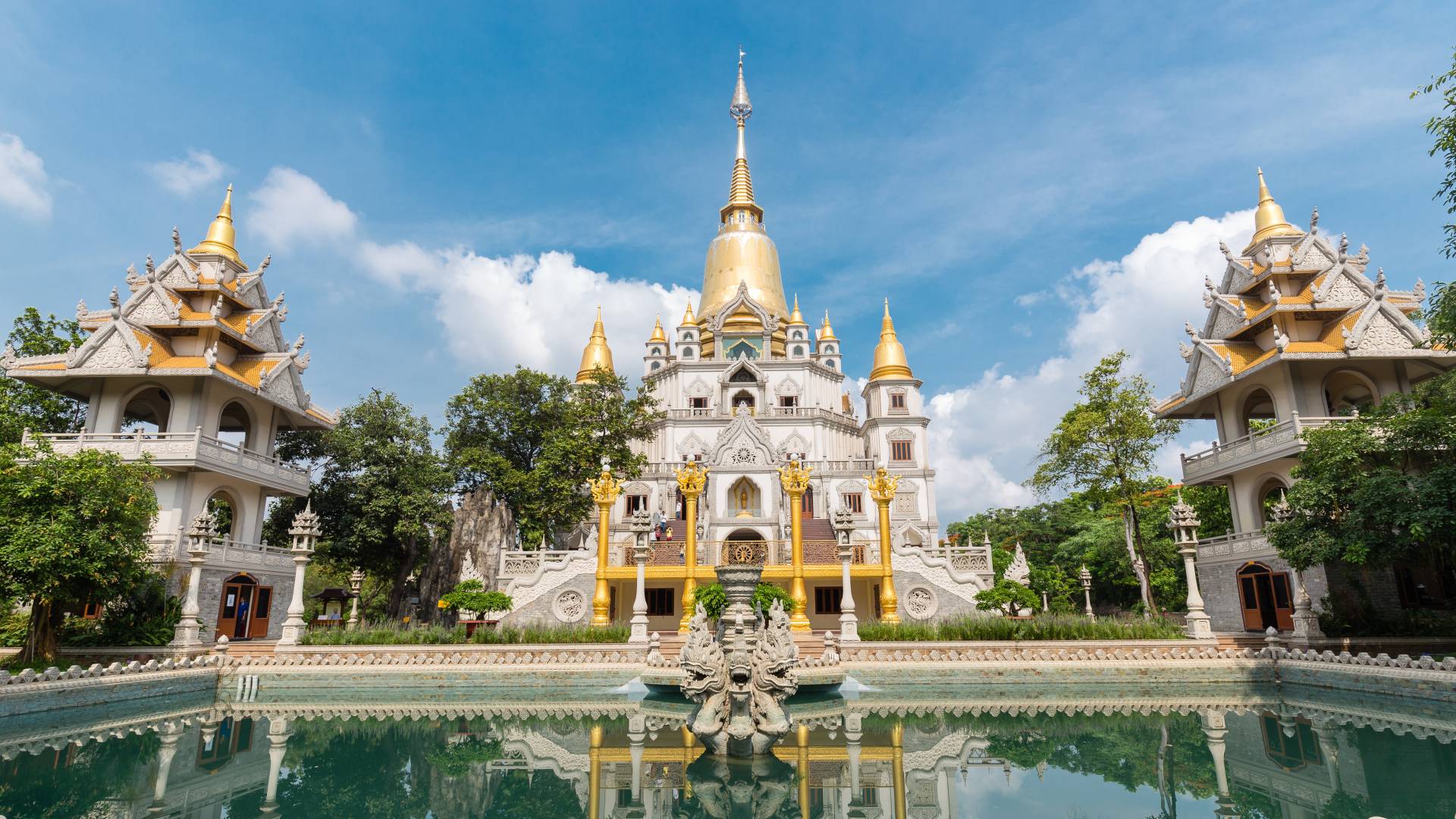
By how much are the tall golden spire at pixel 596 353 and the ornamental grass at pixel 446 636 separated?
2249 centimetres

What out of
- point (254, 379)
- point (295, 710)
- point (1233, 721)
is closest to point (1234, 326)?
point (1233, 721)

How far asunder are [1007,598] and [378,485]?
21.3 metres

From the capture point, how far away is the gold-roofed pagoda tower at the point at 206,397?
22531mm

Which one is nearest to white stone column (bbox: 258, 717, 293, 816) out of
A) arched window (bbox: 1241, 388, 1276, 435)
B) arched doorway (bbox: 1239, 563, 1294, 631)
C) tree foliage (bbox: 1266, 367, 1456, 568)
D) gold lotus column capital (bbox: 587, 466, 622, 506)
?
gold lotus column capital (bbox: 587, 466, 622, 506)

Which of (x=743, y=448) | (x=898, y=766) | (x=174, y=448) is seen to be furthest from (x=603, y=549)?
(x=898, y=766)

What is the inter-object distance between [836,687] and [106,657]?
16544mm

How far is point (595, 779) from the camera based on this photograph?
932cm

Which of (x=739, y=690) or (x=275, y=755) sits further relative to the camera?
(x=275, y=755)

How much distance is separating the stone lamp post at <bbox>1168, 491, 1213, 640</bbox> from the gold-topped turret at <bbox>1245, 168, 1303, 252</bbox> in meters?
10.3

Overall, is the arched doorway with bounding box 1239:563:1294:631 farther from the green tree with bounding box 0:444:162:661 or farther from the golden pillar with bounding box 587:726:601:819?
the green tree with bounding box 0:444:162:661

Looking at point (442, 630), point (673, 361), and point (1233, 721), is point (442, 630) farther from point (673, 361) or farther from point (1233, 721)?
point (673, 361)

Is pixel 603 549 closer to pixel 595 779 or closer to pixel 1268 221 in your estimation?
pixel 595 779

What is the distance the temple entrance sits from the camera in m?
22.5

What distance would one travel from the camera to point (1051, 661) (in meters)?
17.0
